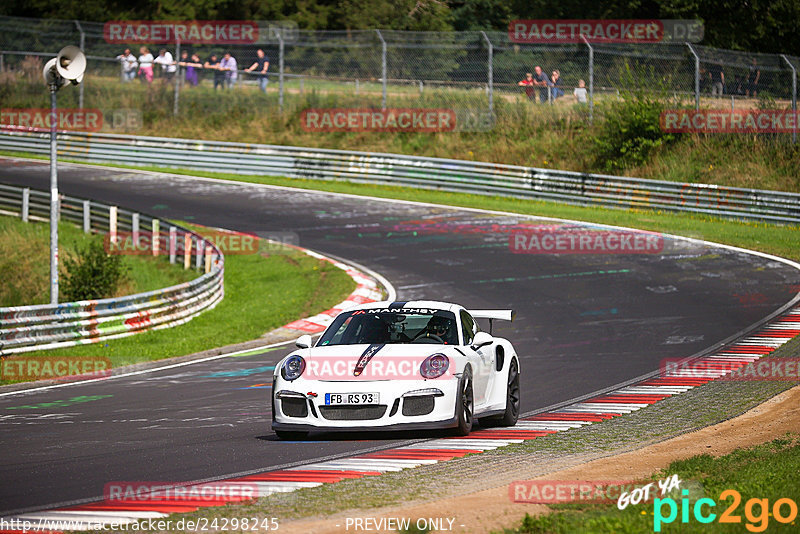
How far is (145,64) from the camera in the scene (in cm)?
4138

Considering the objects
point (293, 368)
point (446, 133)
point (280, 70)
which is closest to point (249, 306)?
point (293, 368)

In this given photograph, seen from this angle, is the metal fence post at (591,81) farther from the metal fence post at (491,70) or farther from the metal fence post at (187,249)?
the metal fence post at (187,249)

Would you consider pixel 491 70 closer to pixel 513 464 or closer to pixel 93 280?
pixel 93 280

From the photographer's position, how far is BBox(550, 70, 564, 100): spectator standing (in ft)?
112

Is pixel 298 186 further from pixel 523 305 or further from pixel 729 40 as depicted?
pixel 729 40

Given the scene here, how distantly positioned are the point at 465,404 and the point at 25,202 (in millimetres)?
24098

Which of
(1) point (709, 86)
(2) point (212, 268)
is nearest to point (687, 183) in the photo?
(1) point (709, 86)

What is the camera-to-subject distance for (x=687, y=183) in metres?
29.8

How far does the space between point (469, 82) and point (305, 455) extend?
1057 inches

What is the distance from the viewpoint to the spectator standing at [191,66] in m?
39.7

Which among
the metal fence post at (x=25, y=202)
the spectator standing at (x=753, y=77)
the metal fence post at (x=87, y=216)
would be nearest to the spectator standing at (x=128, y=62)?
the metal fence post at (x=25, y=202)

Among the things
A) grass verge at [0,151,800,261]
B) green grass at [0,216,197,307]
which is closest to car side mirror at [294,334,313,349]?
green grass at [0,216,197,307]

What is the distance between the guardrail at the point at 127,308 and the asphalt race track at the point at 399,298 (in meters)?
2.60

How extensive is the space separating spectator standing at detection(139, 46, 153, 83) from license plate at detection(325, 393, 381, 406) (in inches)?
1315
